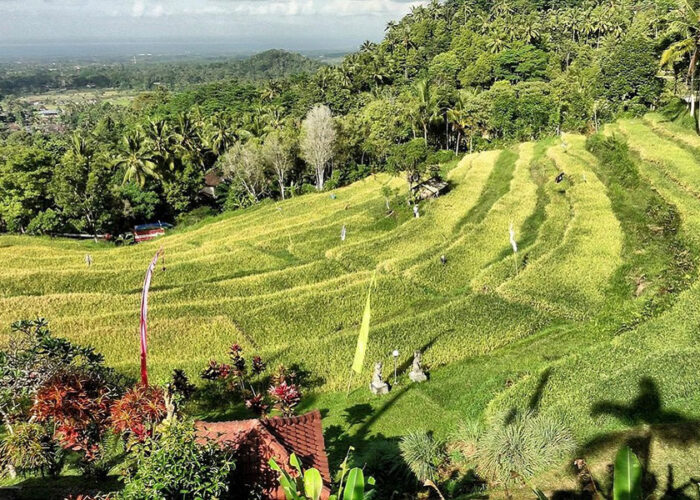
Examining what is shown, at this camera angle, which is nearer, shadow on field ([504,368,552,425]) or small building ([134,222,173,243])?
shadow on field ([504,368,552,425])

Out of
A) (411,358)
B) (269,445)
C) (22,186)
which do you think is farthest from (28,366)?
(22,186)

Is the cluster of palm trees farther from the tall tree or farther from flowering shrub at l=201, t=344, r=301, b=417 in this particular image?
flowering shrub at l=201, t=344, r=301, b=417

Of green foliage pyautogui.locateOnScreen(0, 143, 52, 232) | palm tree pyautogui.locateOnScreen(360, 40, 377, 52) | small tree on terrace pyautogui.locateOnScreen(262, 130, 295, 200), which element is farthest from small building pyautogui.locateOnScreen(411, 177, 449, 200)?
palm tree pyautogui.locateOnScreen(360, 40, 377, 52)

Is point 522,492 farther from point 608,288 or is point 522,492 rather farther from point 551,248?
point 551,248

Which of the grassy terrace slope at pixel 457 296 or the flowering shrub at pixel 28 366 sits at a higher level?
the flowering shrub at pixel 28 366

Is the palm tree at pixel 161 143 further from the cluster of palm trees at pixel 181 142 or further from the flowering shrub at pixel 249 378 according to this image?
the flowering shrub at pixel 249 378

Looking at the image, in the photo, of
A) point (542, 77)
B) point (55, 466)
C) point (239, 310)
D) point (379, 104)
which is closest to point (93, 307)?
point (239, 310)

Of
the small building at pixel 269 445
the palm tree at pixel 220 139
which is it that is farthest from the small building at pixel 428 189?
the small building at pixel 269 445
